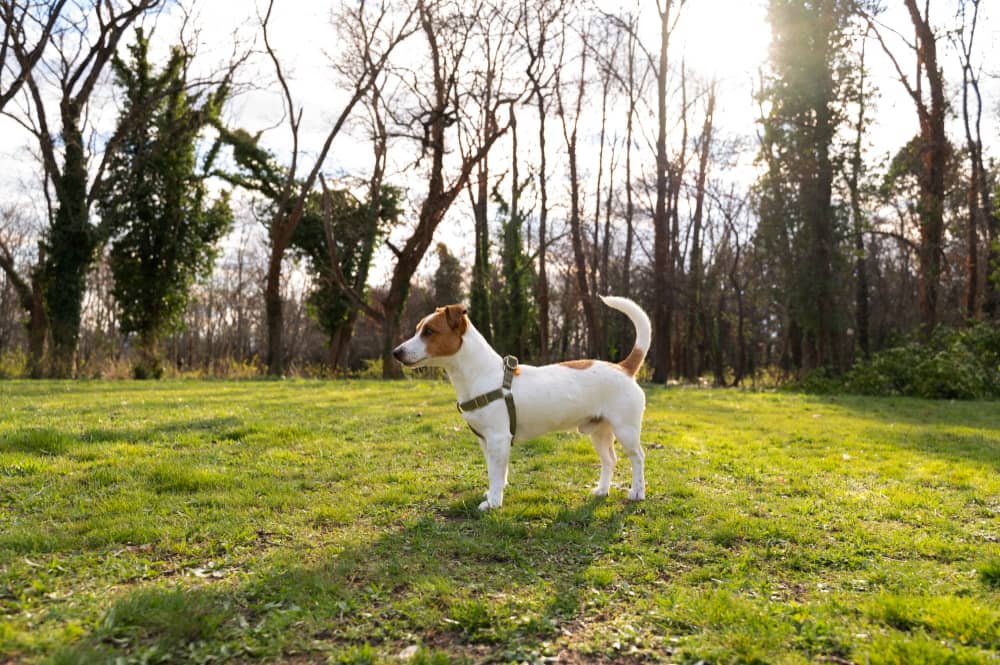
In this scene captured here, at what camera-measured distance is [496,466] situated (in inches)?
203

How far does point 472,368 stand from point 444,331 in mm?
387

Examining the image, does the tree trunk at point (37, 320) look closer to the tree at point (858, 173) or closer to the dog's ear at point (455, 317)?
the dog's ear at point (455, 317)

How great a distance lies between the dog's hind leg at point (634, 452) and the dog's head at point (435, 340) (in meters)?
1.57

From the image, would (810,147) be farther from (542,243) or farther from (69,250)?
(69,250)

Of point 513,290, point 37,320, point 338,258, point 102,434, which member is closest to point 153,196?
point 37,320

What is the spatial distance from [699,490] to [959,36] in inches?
1024

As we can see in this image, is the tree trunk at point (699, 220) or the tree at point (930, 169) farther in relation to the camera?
the tree trunk at point (699, 220)

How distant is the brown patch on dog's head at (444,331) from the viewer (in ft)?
16.4

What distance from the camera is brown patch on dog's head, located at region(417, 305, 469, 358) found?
4988 mm

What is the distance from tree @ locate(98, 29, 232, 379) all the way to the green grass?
56.4 feet

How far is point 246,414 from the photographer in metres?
9.93

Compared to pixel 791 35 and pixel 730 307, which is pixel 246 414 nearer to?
pixel 791 35

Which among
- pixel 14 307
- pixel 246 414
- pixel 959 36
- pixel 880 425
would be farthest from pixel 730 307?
pixel 14 307

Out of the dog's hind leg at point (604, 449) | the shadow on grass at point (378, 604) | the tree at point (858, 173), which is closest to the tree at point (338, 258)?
the tree at point (858, 173)
